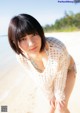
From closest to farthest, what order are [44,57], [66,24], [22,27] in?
[22,27]
[44,57]
[66,24]

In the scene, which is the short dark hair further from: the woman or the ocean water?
the ocean water

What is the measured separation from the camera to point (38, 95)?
152 centimetres

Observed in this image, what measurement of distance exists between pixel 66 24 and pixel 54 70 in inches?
16.4

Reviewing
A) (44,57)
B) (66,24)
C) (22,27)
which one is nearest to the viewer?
(22,27)

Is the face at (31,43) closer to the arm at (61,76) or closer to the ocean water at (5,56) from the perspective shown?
the arm at (61,76)

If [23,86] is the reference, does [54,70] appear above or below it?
above

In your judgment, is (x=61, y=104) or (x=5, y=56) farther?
(x=5, y=56)

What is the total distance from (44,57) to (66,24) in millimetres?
380

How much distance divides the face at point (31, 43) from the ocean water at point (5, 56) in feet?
1.29

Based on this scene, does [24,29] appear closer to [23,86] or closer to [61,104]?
[61,104]

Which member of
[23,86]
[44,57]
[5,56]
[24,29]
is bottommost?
[23,86]

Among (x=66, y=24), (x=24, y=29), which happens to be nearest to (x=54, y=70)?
(x=24, y=29)

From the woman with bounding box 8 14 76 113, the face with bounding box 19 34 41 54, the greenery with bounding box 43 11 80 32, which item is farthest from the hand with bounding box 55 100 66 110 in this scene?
the greenery with bounding box 43 11 80 32

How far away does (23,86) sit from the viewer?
154 cm
